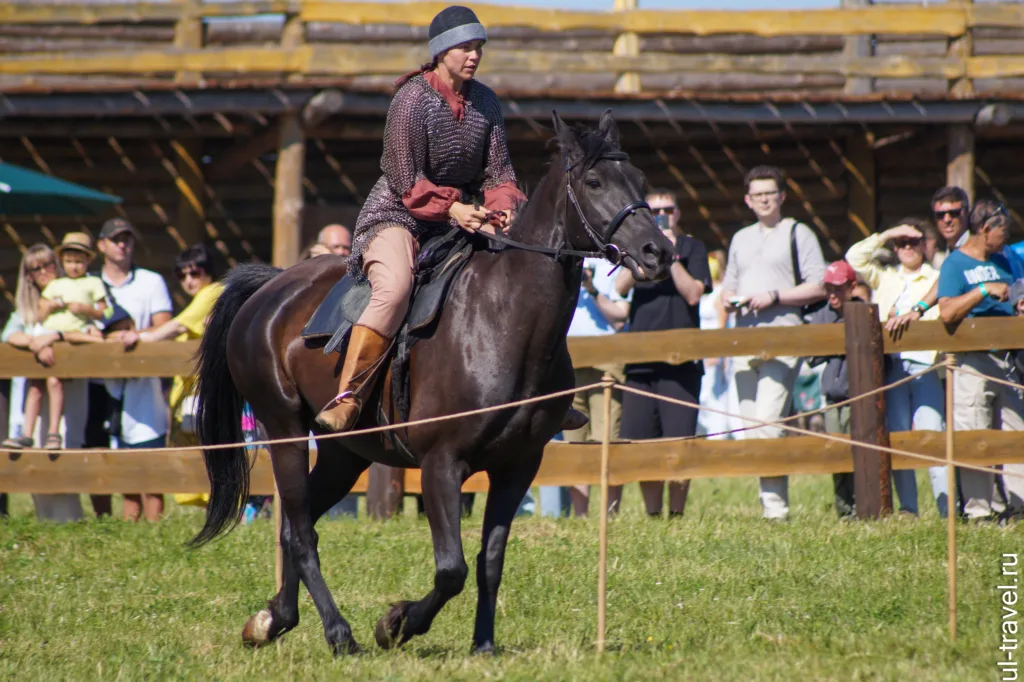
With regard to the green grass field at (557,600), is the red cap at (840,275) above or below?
above

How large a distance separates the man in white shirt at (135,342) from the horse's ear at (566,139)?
5.25m

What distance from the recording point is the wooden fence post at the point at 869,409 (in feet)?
29.3

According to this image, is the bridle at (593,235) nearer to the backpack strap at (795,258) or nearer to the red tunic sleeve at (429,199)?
the red tunic sleeve at (429,199)

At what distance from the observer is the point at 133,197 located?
53.2 ft

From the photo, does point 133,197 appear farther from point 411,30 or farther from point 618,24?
point 618,24

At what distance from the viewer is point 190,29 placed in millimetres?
14617

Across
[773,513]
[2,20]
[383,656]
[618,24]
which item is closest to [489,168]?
[383,656]

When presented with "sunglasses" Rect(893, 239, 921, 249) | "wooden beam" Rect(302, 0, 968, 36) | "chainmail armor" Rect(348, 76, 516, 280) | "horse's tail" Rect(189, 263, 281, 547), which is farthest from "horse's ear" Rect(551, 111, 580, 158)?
"wooden beam" Rect(302, 0, 968, 36)

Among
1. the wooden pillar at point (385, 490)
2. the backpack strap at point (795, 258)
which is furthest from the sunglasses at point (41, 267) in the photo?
the backpack strap at point (795, 258)

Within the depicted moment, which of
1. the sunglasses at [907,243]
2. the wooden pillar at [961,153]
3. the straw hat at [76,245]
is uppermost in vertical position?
the wooden pillar at [961,153]

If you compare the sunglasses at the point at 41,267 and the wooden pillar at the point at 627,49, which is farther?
the wooden pillar at the point at 627,49

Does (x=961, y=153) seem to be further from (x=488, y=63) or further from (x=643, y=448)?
(x=643, y=448)

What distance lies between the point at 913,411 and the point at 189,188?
973 centimetres

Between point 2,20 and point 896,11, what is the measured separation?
33.3 ft
